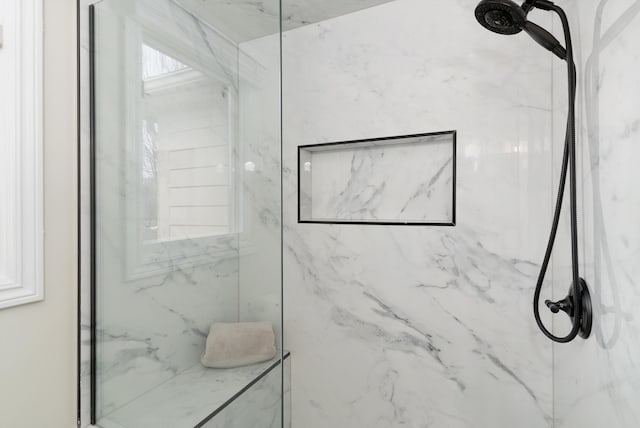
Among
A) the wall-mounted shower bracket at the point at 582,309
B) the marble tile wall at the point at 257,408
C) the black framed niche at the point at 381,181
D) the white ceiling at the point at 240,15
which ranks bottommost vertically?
the marble tile wall at the point at 257,408

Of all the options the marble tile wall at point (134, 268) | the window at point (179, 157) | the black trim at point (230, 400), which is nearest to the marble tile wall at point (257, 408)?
the black trim at point (230, 400)

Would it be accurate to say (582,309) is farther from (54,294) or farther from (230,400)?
(54,294)

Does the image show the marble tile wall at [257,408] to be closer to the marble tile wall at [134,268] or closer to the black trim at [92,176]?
the marble tile wall at [134,268]

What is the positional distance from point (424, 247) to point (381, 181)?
1.17ft

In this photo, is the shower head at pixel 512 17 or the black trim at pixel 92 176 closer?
the shower head at pixel 512 17

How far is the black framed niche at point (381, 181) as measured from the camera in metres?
1.46

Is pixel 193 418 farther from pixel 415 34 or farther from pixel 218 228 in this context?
pixel 415 34

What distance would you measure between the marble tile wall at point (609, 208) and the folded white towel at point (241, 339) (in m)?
0.78

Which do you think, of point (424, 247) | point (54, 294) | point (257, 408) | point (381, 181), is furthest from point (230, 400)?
point (381, 181)

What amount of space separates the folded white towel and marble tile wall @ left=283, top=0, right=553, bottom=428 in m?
0.69

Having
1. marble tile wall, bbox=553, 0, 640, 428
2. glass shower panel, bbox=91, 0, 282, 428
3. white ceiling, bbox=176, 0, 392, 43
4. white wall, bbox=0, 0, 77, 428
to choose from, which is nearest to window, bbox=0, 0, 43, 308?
white wall, bbox=0, 0, 77, 428

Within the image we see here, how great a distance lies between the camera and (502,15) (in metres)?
0.84

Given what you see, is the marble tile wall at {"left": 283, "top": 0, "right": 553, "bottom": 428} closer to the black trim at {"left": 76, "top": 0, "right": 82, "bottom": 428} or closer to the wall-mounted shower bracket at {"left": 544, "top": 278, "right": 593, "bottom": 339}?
the wall-mounted shower bracket at {"left": 544, "top": 278, "right": 593, "bottom": 339}

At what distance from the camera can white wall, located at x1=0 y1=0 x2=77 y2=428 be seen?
97 cm
